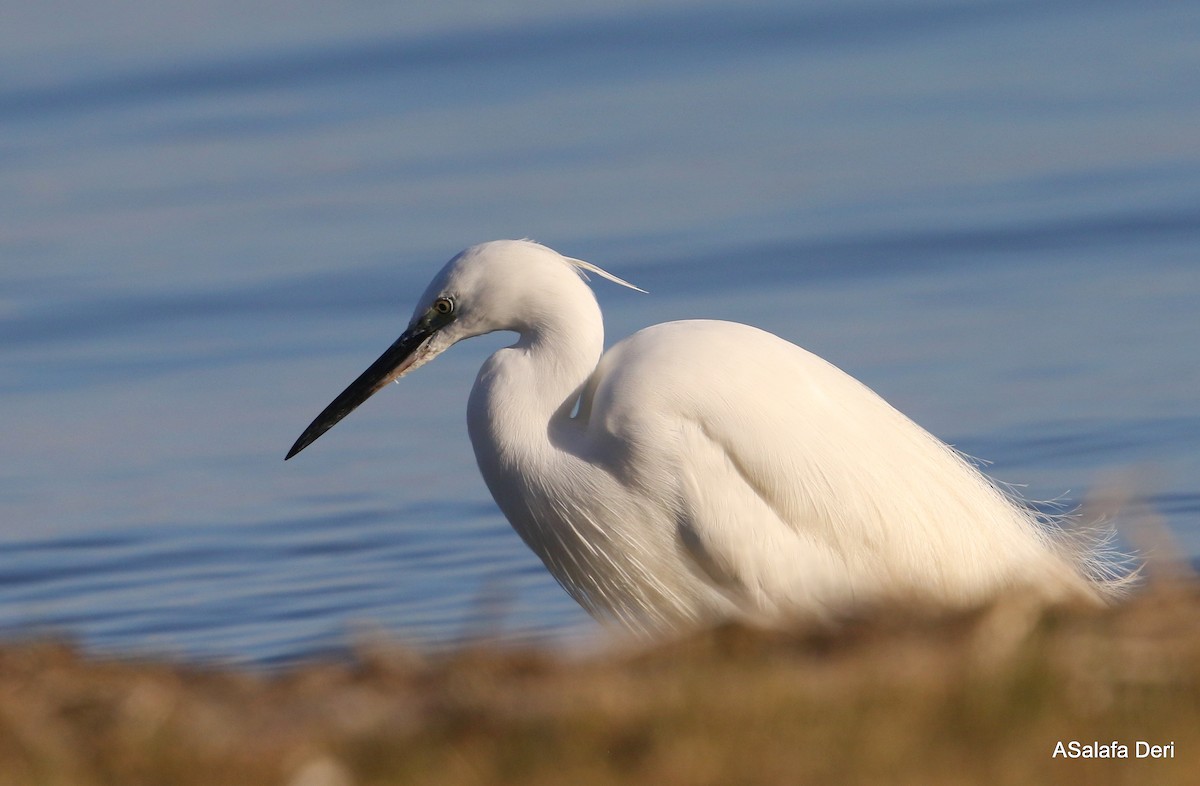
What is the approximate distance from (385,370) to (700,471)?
1442 mm

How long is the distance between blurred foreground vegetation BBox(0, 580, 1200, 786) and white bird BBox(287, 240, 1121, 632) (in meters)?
2.45

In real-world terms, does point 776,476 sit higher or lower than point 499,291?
lower

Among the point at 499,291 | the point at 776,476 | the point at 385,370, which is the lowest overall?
the point at 776,476

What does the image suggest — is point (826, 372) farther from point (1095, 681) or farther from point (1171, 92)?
point (1171, 92)

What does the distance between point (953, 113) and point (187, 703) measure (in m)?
12.8

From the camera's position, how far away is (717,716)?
9.39 feet

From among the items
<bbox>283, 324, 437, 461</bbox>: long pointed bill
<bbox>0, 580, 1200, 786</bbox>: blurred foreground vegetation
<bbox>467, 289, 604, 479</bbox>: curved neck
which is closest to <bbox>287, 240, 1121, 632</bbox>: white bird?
<bbox>467, 289, 604, 479</bbox>: curved neck

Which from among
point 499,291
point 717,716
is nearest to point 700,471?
point 499,291

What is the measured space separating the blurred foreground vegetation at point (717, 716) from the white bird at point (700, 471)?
8.04 feet

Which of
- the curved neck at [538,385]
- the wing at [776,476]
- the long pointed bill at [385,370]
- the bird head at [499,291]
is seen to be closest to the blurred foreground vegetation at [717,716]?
the wing at [776,476]

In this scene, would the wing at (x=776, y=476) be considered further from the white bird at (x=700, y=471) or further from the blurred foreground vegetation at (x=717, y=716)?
the blurred foreground vegetation at (x=717, y=716)

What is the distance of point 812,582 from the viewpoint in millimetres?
5852

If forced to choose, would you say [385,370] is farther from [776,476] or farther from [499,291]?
[776,476]

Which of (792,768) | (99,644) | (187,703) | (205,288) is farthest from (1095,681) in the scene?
(205,288)
